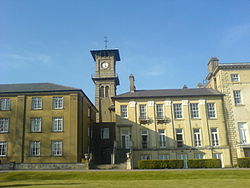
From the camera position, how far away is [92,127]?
1647 inches

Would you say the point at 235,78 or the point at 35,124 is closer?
the point at 35,124

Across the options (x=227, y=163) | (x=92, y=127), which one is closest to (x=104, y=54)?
(x=92, y=127)

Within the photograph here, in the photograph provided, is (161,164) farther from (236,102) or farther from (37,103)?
(37,103)

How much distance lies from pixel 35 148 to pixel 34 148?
0.43 feet

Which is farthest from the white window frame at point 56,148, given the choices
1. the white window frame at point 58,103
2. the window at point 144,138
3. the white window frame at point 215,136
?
the white window frame at point 215,136

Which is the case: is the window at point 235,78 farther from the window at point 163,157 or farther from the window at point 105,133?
the window at point 105,133

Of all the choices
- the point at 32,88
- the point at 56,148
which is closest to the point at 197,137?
the point at 56,148

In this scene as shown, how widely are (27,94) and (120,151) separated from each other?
1434 centimetres

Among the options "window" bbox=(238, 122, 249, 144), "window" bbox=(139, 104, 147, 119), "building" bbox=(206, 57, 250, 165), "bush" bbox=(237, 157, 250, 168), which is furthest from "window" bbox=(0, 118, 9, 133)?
"window" bbox=(238, 122, 249, 144)

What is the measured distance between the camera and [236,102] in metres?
35.2

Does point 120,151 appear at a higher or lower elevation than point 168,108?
lower

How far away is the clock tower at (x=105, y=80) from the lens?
54603 millimetres

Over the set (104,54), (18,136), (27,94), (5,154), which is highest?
(104,54)

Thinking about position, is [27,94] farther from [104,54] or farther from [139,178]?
[104,54]
